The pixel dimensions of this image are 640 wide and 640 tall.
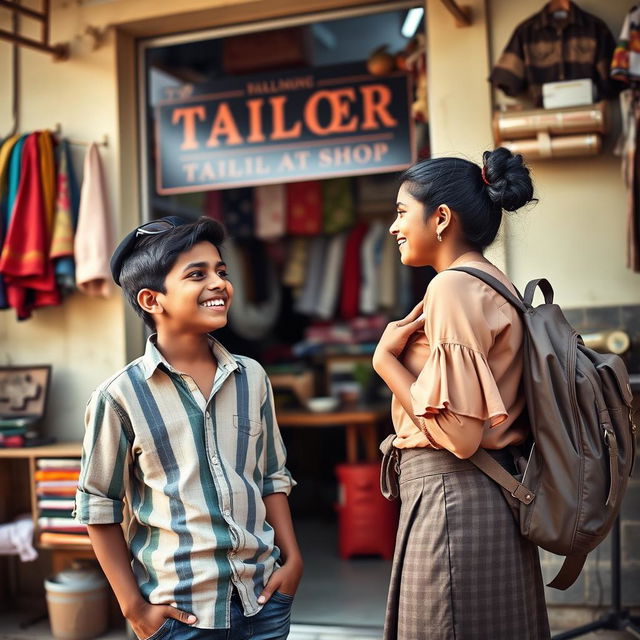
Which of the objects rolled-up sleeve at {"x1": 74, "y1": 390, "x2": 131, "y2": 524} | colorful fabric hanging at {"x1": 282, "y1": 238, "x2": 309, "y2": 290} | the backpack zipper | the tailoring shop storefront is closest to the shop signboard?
the tailoring shop storefront

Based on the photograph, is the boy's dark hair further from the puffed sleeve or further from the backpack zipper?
the backpack zipper

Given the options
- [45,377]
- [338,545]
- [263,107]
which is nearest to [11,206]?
[45,377]

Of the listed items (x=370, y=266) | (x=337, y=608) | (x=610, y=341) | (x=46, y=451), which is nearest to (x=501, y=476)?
(x=610, y=341)

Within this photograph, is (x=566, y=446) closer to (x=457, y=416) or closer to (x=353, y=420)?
(x=457, y=416)

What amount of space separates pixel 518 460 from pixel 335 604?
2613 mm

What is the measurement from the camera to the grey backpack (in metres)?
1.84

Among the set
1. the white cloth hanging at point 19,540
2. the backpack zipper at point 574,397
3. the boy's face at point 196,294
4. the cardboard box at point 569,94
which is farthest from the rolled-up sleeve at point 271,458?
the white cloth hanging at point 19,540

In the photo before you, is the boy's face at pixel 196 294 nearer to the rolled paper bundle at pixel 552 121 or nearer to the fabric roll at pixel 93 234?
the rolled paper bundle at pixel 552 121

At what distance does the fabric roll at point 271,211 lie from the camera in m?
6.08

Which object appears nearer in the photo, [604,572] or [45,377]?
[604,572]

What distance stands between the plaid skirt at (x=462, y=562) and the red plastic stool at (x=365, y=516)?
10.3 ft

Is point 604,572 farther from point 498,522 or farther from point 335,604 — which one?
point 498,522

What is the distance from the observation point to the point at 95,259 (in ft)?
13.2

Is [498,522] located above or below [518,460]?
below
